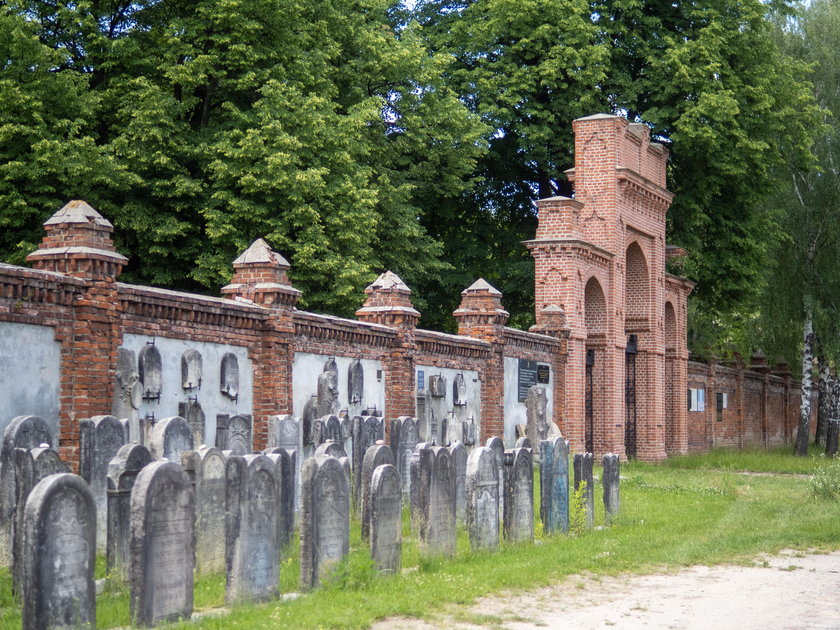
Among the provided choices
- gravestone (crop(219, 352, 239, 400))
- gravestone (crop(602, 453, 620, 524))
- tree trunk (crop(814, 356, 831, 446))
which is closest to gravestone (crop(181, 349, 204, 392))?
gravestone (crop(219, 352, 239, 400))

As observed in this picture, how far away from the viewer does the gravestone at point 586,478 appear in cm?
1347

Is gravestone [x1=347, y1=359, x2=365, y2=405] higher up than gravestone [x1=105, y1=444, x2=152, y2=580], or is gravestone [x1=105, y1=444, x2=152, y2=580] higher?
gravestone [x1=347, y1=359, x2=365, y2=405]

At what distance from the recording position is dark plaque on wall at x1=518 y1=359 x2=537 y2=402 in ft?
76.6

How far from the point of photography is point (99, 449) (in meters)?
9.98

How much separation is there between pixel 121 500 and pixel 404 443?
256 inches

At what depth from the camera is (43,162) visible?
19500mm

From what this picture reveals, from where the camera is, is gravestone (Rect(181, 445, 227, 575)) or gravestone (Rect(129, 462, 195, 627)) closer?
gravestone (Rect(129, 462, 195, 627))

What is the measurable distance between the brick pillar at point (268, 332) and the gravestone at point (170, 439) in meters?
4.45

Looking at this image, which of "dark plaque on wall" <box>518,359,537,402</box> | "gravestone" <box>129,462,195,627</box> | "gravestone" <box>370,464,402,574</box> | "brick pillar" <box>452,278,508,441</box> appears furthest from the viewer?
"dark plaque on wall" <box>518,359,537,402</box>

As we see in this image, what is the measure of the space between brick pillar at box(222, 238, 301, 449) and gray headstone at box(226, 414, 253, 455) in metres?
1.63

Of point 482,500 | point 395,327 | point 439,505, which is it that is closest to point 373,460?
point 439,505

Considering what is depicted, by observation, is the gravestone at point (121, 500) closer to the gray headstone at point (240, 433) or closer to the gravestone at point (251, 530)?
the gravestone at point (251, 530)

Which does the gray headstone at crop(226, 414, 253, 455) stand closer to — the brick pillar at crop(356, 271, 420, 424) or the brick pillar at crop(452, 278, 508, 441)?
the brick pillar at crop(356, 271, 420, 424)

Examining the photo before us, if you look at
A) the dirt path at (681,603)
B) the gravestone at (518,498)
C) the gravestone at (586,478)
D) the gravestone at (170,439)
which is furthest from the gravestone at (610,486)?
the gravestone at (170,439)
